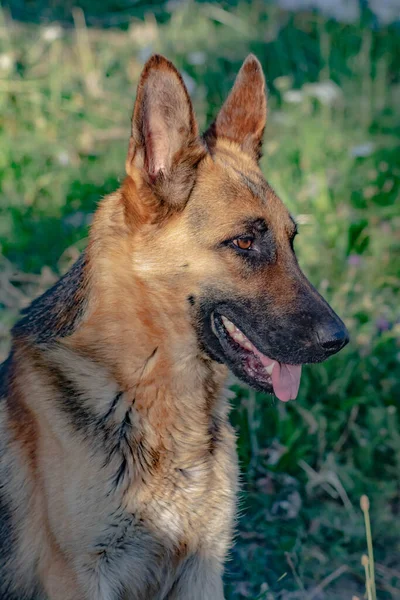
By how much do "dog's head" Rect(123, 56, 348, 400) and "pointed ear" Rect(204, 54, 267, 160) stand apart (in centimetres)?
38

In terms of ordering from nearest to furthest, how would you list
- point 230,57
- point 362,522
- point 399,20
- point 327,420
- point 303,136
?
point 362,522
point 327,420
point 303,136
point 230,57
point 399,20

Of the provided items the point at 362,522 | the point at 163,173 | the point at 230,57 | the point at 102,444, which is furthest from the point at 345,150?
the point at 102,444

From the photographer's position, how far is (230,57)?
709 centimetres

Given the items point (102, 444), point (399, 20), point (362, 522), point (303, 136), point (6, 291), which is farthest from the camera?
point (399, 20)

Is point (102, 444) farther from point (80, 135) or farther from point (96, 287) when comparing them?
point (80, 135)

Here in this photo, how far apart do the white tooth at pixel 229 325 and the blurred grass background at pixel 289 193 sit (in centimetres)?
105

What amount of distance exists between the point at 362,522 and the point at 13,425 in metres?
1.84

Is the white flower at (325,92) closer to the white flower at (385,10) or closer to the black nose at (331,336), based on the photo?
the white flower at (385,10)

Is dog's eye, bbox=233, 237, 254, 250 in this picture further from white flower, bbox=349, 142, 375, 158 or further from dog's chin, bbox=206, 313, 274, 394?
white flower, bbox=349, 142, 375, 158

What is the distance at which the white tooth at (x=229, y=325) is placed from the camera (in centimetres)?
272

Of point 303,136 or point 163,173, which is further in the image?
point 303,136

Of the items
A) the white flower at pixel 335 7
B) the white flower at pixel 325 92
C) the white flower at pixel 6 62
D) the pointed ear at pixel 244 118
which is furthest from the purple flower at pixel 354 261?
the white flower at pixel 335 7

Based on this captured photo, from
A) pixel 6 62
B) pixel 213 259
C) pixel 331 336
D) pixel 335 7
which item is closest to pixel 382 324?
pixel 331 336

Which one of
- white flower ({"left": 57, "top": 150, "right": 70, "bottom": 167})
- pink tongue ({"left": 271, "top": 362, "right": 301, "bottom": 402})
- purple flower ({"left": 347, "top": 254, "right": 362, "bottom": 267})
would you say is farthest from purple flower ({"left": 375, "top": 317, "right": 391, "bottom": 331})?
white flower ({"left": 57, "top": 150, "right": 70, "bottom": 167})
